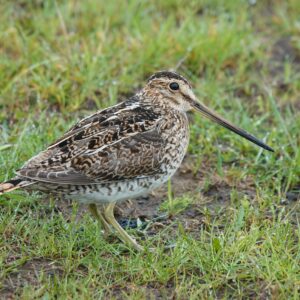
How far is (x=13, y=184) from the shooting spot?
5215mm

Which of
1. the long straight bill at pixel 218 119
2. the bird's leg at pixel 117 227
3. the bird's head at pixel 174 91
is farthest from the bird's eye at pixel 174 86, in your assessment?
the bird's leg at pixel 117 227

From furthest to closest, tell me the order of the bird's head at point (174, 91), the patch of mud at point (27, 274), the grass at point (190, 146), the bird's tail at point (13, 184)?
the bird's head at point (174, 91) → the bird's tail at point (13, 184) → the grass at point (190, 146) → the patch of mud at point (27, 274)

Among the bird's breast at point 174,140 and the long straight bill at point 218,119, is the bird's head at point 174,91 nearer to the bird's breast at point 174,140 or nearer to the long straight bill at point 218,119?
the long straight bill at point 218,119

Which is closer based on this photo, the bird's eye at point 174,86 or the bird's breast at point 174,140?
the bird's breast at point 174,140

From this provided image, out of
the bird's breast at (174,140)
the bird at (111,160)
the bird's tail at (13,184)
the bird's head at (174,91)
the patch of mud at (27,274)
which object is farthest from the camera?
the bird's head at (174,91)

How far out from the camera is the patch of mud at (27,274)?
15.9 feet

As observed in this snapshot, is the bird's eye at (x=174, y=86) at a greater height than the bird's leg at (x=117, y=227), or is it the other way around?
the bird's eye at (x=174, y=86)

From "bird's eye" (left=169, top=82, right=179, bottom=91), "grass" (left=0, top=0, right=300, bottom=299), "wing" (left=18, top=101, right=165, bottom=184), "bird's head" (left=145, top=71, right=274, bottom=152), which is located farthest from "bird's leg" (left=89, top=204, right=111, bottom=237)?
"bird's eye" (left=169, top=82, right=179, bottom=91)

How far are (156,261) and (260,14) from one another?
491 centimetres

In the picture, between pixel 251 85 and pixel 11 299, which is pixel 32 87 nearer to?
pixel 251 85

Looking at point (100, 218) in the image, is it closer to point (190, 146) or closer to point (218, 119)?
point (218, 119)

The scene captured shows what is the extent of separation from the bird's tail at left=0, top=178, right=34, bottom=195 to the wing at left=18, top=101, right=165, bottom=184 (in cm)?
6

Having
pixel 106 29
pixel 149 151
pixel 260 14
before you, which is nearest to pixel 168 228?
pixel 149 151

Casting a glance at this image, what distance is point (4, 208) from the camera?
5680mm
